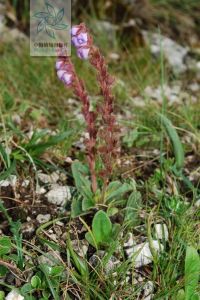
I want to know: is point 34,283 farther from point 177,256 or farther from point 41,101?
point 41,101

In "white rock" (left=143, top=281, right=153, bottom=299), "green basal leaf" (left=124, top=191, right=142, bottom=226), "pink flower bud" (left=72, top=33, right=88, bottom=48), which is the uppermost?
"pink flower bud" (left=72, top=33, right=88, bottom=48)

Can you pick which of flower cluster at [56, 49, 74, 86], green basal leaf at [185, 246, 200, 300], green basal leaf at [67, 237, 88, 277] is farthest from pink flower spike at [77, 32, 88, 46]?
green basal leaf at [185, 246, 200, 300]

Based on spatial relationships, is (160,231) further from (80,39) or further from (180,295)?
(80,39)

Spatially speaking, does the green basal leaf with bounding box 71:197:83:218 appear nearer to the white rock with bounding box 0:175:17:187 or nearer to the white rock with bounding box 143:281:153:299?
the white rock with bounding box 0:175:17:187

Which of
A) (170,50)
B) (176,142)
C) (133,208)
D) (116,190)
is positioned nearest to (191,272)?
(133,208)

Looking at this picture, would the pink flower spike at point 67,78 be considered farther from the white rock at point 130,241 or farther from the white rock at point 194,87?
the white rock at point 194,87
